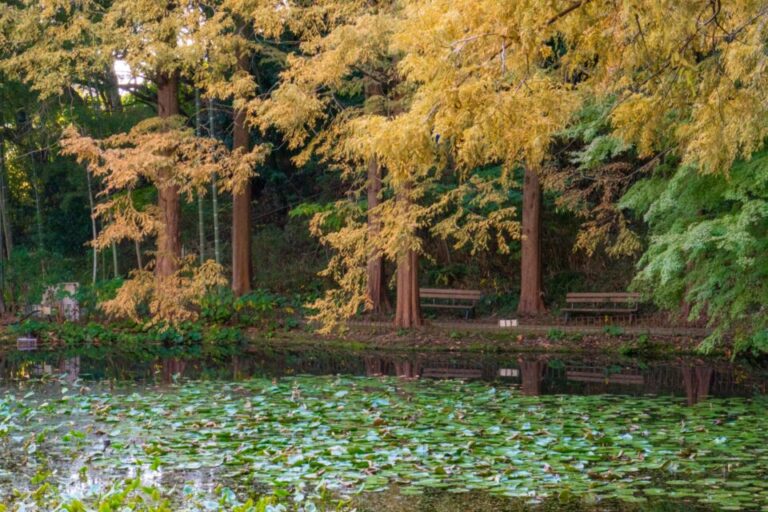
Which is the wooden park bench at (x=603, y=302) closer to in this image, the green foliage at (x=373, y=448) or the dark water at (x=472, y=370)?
the dark water at (x=472, y=370)

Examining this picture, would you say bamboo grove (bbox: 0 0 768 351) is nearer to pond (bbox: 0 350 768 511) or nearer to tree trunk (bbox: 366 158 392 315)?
tree trunk (bbox: 366 158 392 315)

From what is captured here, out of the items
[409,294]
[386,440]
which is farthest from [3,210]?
[386,440]

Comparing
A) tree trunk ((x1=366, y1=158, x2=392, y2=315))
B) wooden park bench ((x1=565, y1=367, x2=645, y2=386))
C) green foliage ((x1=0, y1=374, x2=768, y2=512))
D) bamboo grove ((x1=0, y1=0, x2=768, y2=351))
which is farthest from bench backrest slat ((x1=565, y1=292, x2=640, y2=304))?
green foliage ((x1=0, y1=374, x2=768, y2=512))

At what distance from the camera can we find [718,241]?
48.0 feet

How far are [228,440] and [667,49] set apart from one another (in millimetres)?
5129

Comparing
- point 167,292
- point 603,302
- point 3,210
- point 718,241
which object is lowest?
point 603,302

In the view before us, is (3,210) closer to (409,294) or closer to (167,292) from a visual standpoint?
(167,292)

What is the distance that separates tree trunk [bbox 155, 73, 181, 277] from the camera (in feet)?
69.3

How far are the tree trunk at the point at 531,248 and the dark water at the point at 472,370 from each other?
2.89 m

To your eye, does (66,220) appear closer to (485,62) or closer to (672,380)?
(672,380)

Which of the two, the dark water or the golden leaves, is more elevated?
the golden leaves

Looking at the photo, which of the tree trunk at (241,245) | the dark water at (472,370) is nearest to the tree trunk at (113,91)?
the tree trunk at (241,245)

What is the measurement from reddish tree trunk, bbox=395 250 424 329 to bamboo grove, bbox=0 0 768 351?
0.05m

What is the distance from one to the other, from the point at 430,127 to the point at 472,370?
25.8 feet
